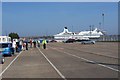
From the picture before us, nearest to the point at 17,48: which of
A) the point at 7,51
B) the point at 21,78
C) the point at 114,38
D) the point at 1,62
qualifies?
the point at 7,51

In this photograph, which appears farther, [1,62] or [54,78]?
[1,62]

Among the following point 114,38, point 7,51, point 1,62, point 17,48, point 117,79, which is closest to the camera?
point 117,79

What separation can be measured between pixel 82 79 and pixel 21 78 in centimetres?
266

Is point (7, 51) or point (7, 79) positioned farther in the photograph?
point (7, 51)

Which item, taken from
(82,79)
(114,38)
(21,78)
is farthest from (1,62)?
(114,38)

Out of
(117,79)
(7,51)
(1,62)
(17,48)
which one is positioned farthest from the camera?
(17,48)

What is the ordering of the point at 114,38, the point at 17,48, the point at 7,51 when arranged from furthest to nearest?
1. the point at 114,38
2. the point at 17,48
3. the point at 7,51

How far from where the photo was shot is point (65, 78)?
46.8 ft

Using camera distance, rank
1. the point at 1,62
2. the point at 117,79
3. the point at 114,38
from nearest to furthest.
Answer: the point at 117,79, the point at 1,62, the point at 114,38

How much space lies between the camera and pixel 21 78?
14.4 m

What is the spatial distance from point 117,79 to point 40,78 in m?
3.27

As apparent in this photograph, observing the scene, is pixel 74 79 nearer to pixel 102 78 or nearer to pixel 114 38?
pixel 102 78

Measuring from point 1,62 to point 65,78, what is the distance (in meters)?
10.1

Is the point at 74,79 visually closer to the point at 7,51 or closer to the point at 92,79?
the point at 92,79
